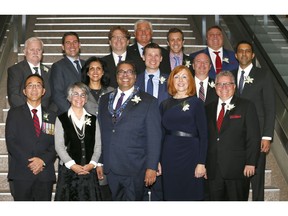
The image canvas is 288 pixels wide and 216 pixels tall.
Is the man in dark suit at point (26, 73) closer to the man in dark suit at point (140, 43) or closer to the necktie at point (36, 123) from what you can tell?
the necktie at point (36, 123)

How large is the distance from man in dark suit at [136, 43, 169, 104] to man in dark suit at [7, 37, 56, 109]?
926 mm

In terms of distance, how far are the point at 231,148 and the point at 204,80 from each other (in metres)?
0.82

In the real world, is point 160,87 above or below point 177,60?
below

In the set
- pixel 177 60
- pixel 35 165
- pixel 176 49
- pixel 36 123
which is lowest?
pixel 35 165

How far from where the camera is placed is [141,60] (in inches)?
281

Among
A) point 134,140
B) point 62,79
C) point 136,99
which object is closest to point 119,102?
point 136,99

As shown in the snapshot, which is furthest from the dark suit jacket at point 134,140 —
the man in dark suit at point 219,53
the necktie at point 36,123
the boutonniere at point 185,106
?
the man in dark suit at point 219,53

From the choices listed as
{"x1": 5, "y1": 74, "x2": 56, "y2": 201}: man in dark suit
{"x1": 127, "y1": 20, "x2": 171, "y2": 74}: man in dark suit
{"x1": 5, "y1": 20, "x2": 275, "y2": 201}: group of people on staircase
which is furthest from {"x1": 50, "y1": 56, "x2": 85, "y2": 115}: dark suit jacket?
{"x1": 127, "y1": 20, "x2": 171, "y2": 74}: man in dark suit

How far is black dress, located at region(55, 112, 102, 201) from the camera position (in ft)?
19.6

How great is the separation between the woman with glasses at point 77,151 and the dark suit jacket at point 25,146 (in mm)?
149

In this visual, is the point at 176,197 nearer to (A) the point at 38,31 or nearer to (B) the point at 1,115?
(B) the point at 1,115

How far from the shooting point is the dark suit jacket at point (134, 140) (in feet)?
19.8

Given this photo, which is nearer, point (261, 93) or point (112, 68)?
point (261, 93)

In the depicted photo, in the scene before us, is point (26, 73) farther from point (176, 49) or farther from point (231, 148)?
point (231, 148)
